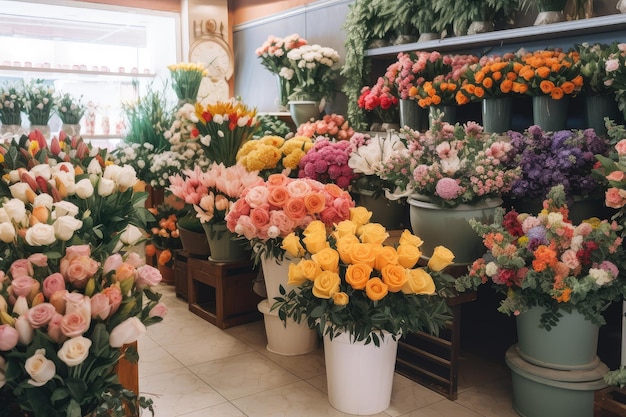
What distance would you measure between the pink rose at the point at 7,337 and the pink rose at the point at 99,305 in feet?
0.46

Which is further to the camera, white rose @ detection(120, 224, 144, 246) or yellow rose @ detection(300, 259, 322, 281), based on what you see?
yellow rose @ detection(300, 259, 322, 281)

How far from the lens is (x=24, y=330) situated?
1.17m

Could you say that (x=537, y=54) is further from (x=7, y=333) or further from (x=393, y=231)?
(x=7, y=333)

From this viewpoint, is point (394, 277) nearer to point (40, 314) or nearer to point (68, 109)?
point (40, 314)

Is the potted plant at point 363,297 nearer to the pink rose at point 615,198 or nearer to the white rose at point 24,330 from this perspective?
the pink rose at point 615,198

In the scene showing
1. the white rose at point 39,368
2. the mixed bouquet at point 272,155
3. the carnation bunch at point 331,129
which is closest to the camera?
the white rose at point 39,368

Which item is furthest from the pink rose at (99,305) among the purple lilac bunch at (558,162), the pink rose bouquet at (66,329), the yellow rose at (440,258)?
the purple lilac bunch at (558,162)

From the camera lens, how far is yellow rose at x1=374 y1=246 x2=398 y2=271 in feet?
7.77

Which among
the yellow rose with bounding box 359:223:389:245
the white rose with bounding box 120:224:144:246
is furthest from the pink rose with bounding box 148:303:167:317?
the yellow rose with bounding box 359:223:389:245

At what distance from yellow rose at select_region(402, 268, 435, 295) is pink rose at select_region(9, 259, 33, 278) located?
4.73 ft

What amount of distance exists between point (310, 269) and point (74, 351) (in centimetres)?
131

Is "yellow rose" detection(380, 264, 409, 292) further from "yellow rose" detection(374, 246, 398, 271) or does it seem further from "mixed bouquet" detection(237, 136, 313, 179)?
"mixed bouquet" detection(237, 136, 313, 179)

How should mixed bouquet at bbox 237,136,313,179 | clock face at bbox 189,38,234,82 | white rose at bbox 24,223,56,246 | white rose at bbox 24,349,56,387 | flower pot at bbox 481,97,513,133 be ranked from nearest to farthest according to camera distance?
white rose at bbox 24,349,56,387
white rose at bbox 24,223,56,246
flower pot at bbox 481,97,513,133
mixed bouquet at bbox 237,136,313,179
clock face at bbox 189,38,234,82

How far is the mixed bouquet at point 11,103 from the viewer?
209 inches
